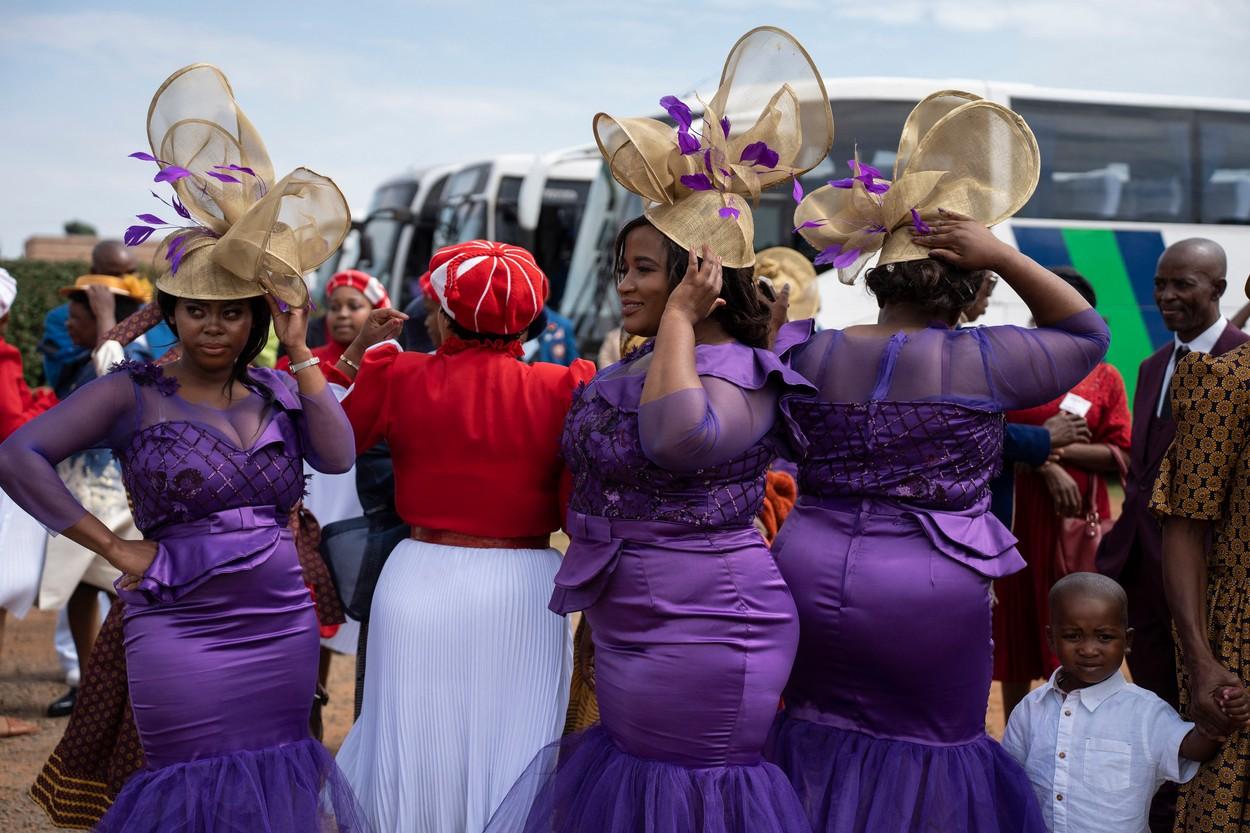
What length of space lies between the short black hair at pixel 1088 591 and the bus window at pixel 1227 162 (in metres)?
11.6

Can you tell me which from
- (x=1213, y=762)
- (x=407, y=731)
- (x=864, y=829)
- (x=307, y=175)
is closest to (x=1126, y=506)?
(x=1213, y=762)

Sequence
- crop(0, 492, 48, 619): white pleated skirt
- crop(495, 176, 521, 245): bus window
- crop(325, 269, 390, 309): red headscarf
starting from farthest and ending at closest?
crop(495, 176, 521, 245): bus window < crop(325, 269, 390, 309): red headscarf < crop(0, 492, 48, 619): white pleated skirt

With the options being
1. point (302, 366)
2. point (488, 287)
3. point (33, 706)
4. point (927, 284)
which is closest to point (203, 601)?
point (302, 366)

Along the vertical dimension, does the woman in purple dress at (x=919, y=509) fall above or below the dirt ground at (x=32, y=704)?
above

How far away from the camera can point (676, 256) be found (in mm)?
3031

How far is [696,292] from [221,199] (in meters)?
1.29

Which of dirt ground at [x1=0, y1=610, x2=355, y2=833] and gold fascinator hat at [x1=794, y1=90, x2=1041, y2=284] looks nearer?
gold fascinator hat at [x1=794, y1=90, x2=1041, y2=284]

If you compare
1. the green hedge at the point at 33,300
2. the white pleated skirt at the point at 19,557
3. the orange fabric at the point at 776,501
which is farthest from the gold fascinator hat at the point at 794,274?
the green hedge at the point at 33,300

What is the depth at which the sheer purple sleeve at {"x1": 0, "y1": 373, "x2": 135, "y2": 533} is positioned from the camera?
308 centimetres

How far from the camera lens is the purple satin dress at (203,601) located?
311 cm

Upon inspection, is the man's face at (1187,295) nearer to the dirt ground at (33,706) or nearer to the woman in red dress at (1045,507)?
the woman in red dress at (1045,507)

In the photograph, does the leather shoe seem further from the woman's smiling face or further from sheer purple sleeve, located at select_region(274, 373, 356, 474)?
the woman's smiling face

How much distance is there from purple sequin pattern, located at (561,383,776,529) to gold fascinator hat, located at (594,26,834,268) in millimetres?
462

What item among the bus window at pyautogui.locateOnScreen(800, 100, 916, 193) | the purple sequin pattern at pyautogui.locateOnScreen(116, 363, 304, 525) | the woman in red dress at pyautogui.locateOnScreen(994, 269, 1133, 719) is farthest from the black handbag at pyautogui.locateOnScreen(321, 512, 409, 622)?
the bus window at pyautogui.locateOnScreen(800, 100, 916, 193)
